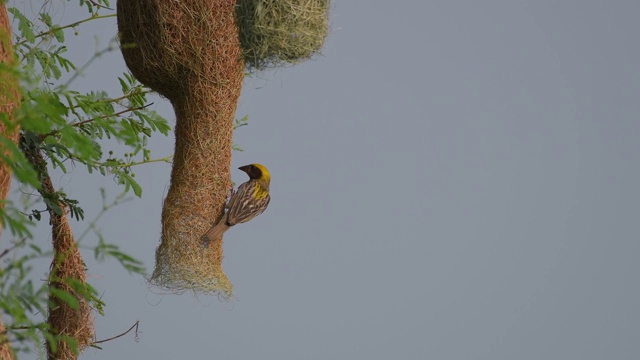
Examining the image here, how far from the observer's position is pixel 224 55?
4082mm

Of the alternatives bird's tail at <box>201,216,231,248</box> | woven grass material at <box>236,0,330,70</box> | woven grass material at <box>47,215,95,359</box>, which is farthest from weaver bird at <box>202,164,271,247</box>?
woven grass material at <box>47,215,95,359</box>

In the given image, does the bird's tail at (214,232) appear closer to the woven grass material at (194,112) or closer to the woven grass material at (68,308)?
the woven grass material at (194,112)

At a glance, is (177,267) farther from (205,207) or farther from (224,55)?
(224,55)

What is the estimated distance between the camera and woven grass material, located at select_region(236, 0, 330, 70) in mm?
4137

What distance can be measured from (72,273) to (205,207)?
38.4 inches

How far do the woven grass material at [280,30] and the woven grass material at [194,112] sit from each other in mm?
61

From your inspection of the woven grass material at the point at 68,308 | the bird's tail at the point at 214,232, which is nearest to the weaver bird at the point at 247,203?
the bird's tail at the point at 214,232

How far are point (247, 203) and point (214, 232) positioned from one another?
0.60 ft

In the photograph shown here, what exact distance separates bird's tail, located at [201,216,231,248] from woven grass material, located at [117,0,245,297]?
23mm

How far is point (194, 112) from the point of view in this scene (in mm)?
4070

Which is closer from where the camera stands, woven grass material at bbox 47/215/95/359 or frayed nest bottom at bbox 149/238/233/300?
frayed nest bottom at bbox 149/238/233/300

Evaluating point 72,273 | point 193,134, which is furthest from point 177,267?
point 72,273

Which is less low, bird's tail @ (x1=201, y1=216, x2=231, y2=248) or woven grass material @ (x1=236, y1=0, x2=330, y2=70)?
woven grass material @ (x1=236, y1=0, x2=330, y2=70)

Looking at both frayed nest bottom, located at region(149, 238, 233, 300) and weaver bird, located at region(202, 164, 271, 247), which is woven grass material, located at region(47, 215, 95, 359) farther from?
weaver bird, located at region(202, 164, 271, 247)
